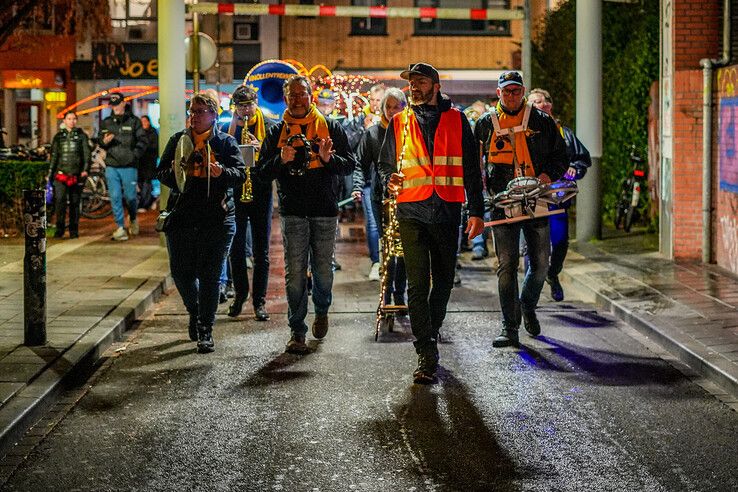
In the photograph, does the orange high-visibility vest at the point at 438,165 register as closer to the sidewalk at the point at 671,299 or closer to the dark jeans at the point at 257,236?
the sidewalk at the point at 671,299

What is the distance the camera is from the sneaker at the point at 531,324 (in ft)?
33.8

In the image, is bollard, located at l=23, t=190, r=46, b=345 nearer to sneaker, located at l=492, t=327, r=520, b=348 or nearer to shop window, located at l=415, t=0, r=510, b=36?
sneaker, located at l=492, t=327, r=520, b=348

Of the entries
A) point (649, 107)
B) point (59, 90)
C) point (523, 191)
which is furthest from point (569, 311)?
point (59, 90)

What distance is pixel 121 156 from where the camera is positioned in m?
18.4

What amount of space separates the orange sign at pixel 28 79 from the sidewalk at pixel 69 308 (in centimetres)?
1751

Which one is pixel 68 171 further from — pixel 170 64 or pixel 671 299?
pixel 671 299

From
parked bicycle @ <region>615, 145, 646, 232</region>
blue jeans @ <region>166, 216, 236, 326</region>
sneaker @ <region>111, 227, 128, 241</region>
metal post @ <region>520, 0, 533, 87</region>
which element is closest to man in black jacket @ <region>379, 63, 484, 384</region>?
blue jeans @ <region>166, 216, 236, 326</region>

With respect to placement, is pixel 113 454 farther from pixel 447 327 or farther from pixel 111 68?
pixel 111 68

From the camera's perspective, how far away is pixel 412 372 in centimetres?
888

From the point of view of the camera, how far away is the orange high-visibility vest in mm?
8516

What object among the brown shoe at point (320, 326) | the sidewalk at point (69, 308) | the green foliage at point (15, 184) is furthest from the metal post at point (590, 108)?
the brown shoe at point (320, 326)

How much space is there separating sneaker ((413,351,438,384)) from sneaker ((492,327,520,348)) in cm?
138

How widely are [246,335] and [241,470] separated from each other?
4.25 meters

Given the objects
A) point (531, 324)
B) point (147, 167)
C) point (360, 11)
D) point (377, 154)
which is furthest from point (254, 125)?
point (147, 167)
